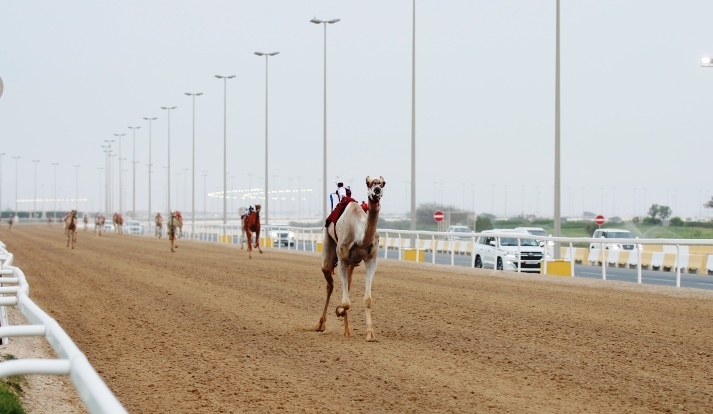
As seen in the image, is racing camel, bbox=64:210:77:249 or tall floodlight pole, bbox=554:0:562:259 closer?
tall floodlight pole, bbox=554:0:562:259

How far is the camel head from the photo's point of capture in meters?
11.0

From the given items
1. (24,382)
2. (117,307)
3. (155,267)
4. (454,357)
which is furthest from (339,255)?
(155,267)

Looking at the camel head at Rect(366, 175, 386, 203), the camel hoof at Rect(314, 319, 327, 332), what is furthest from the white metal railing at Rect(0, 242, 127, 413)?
the camel hoof at Rect(314, 319, 327, 332)

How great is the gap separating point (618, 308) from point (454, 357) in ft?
19.6

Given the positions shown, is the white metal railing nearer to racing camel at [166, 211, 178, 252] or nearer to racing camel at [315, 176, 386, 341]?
racing camel at [315, 176, 386, 341]

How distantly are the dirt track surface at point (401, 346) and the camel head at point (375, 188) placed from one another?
5.50 feet

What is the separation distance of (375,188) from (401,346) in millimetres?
1818

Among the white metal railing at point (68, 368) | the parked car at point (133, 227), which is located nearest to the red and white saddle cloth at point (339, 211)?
the white metal railing at point (68, 368)

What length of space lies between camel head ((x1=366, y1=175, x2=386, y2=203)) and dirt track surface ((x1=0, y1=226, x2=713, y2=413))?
66.0 inches

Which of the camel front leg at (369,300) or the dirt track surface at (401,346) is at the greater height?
the camel front leg at (369,300)

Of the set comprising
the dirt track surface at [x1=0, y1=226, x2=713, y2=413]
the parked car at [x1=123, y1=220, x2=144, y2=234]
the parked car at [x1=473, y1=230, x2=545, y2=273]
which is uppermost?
the parked car at [x1=473, y1=230, x2=545, y2=273]

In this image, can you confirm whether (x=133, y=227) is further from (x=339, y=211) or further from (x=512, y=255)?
(x=339, y=211)

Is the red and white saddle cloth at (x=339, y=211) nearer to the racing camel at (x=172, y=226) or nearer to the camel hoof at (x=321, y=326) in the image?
the camel hoof at (x=321, y=326)

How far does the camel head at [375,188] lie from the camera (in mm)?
10953
